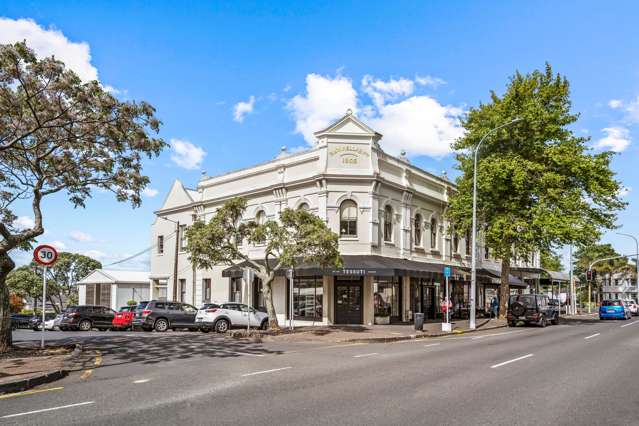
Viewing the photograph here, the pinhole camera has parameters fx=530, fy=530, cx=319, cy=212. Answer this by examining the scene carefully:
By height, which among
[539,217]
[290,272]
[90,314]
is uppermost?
[539,217]

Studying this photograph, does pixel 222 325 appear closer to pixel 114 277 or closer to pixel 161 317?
pixel 161 317

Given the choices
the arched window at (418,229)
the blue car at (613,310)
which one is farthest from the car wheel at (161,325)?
the blue car at (613,310)

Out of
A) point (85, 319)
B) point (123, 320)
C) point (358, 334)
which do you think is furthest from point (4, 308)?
point (85, 319)

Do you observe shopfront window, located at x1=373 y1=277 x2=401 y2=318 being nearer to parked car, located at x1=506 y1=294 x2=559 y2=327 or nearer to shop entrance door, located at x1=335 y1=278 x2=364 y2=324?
shop entrance door, located at x1=335 y1=278 x2=364 y2=324

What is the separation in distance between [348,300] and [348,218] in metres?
4.33

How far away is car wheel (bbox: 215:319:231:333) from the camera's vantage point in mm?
24705

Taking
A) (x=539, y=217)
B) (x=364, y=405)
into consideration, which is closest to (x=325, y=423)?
(x=364, y=405)

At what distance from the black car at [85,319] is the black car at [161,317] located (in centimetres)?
412

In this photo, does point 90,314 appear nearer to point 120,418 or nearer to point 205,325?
point 205,325

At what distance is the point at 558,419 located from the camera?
23.1 feet

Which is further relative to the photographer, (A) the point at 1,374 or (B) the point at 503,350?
(B) the point at 503,350

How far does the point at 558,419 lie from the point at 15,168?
16.3 m

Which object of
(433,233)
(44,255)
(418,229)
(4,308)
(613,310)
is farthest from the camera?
(613,310)

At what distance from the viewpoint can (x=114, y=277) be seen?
46125 mm
